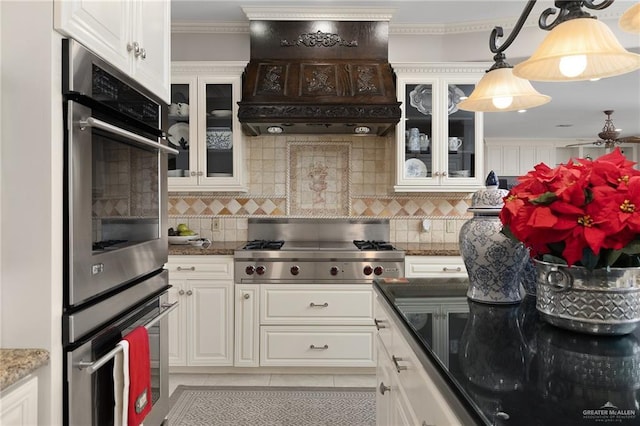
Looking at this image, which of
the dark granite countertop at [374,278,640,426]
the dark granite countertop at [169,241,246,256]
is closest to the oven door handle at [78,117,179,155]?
the dark granite countertop at [374,278,640,426]

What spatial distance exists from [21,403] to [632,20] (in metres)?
1.91

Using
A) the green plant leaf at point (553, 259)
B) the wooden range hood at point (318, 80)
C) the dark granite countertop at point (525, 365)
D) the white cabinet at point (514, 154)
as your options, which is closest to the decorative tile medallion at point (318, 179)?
the wooden range hood at point (318, 80)

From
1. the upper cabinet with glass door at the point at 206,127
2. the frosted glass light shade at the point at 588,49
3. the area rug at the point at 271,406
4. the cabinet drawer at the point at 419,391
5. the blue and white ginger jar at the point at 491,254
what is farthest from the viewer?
the upper cabinet with glass door at the point at 206,127

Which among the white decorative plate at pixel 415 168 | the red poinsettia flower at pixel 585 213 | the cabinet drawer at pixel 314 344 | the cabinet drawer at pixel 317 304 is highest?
the white decorative plate at pixel 415 168

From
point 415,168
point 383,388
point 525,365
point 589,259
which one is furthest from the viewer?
point 415,168

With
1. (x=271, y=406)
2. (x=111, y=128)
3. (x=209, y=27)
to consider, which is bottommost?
(x=271, y=406)

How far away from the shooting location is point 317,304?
9.79 ft

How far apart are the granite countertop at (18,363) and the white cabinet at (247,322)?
1.92 m

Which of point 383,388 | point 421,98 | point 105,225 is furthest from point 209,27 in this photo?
point 383,388

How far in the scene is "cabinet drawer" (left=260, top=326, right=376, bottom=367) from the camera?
2990mm

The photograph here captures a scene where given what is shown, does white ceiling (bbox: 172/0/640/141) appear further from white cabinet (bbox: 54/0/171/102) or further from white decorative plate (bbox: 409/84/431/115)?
white cabinet (bbox: 54/0/171/102)

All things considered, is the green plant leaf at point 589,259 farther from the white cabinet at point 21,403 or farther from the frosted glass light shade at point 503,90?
the white cabinet at point 21,403

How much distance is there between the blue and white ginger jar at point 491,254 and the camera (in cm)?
130

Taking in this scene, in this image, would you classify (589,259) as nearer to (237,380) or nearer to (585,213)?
(585,213)
